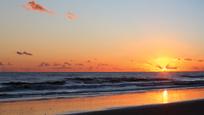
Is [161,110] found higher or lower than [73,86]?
lower

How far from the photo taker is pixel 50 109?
14.8 m

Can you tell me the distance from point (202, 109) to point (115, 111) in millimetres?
3163

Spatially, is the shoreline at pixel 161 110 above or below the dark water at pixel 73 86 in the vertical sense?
below

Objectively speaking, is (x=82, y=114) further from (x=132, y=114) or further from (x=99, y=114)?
(x=132, y=114)

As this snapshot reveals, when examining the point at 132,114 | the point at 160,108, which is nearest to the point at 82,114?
the point at 132,114

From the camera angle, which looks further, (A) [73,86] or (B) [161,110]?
(A) [73,86]

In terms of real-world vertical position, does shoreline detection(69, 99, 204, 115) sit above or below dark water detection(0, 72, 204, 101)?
→ below

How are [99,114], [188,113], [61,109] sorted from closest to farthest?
[99,114], [188,113], [61,109]

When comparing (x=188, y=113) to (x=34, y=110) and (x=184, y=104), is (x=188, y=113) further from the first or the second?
(x=34, y=110)

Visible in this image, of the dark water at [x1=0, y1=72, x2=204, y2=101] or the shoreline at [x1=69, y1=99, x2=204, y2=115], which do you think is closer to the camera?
the shoreline at [x1=69, y1=99, x2=204, y2=115]

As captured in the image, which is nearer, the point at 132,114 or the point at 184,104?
the point at 132,114

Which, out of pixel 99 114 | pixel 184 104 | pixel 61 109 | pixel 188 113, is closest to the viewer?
pixel 99 114

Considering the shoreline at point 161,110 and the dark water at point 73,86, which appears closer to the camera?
the shoreline at point 161,110

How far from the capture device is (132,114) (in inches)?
456
